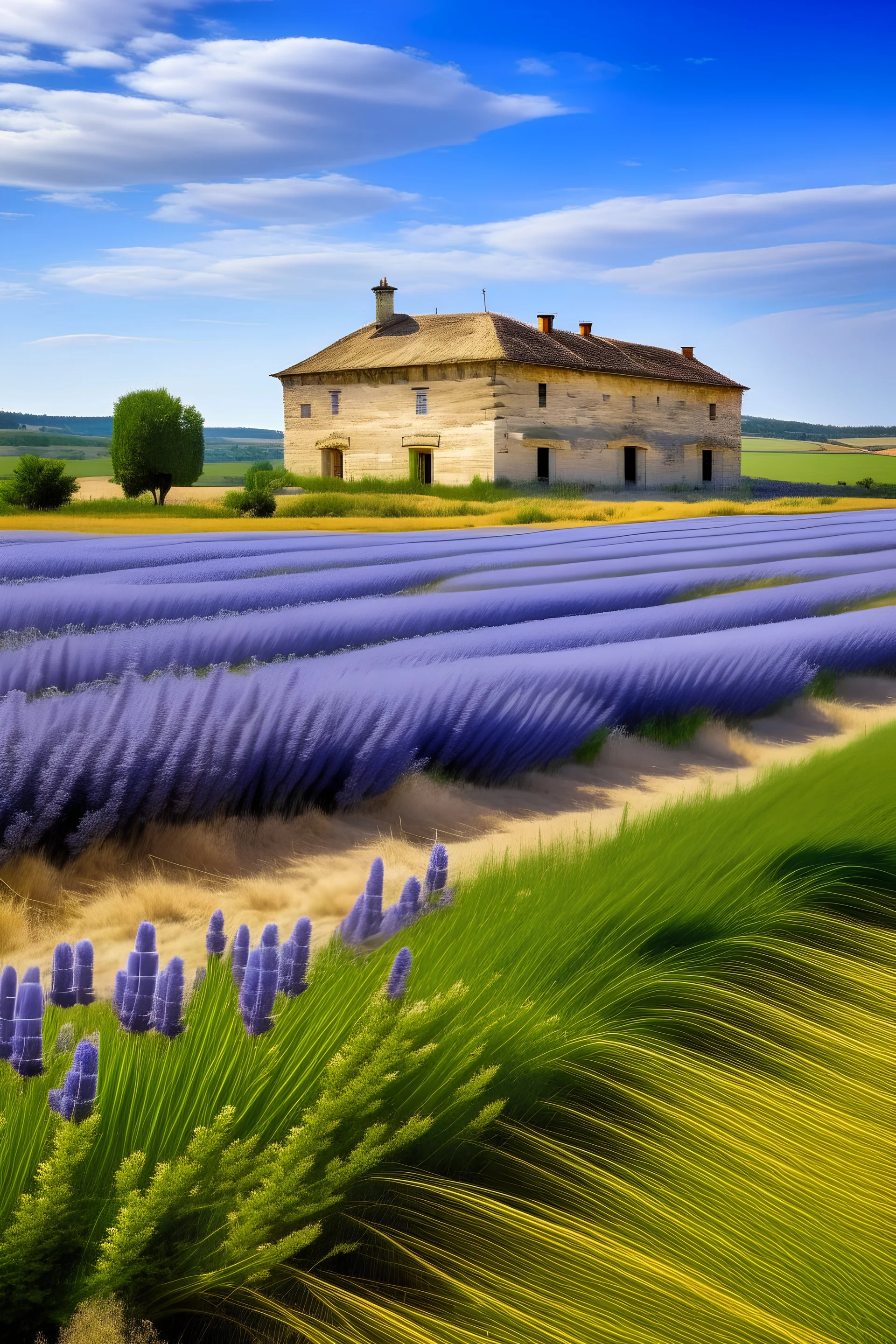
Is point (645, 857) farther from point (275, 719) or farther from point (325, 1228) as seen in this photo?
point (275, 719)

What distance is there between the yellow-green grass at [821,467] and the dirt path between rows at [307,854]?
41660mm

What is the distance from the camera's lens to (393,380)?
2780 centimetres

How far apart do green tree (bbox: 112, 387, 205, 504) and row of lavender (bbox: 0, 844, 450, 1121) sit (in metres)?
27.9

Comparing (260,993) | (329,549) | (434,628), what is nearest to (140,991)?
(260,993)

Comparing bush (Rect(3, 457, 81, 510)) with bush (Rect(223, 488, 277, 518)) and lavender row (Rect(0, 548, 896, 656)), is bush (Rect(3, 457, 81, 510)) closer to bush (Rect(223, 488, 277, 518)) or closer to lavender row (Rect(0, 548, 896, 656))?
bush (Rect(223, 488, 277, 518))

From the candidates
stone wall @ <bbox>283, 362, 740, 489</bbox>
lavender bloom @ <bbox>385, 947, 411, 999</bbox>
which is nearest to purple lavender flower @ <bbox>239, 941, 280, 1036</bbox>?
lavender bloom @ <bbox>385, 947, 411, 999</bbox>

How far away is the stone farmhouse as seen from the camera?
26.4 metres

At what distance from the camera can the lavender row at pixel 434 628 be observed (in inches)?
129

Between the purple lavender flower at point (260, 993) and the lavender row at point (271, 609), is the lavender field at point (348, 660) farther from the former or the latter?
the purple lavender flower at point (260, 993)

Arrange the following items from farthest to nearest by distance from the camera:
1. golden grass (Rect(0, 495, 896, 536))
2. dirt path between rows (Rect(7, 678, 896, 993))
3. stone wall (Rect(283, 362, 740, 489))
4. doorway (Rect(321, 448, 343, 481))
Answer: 1. doorway (Rect(321, 448, 343, 481))
2. stone wall (Rect(283, 362, 740, 489))
3. golden grass (Rect(0, 495, 896, 536))
4. dirt path between rows (Rect(7, 678, 896, 993))

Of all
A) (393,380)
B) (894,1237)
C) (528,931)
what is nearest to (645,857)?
(528,931)

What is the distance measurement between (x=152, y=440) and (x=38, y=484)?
6.60 meters

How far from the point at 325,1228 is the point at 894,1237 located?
1.97 ft

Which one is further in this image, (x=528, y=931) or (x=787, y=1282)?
(x=528, y=931)
